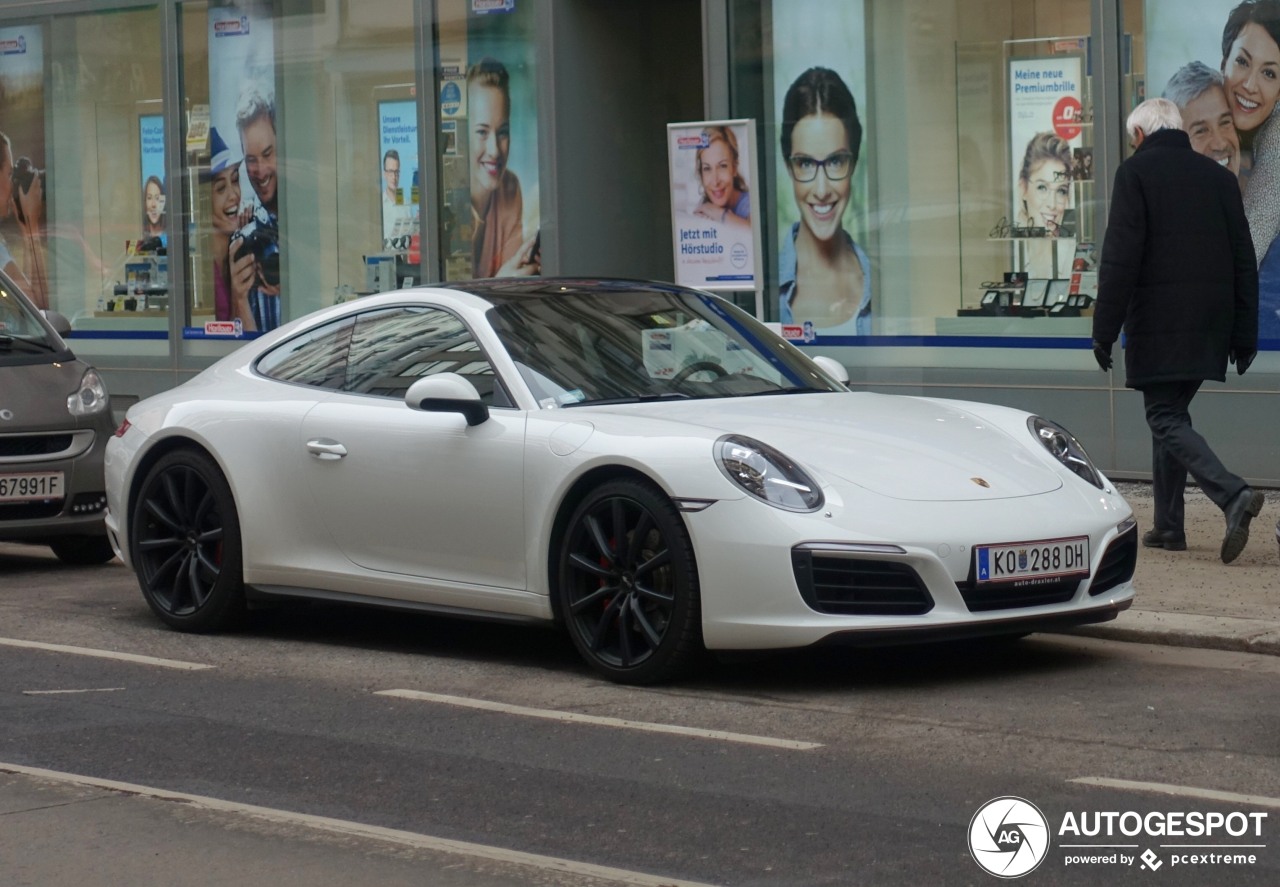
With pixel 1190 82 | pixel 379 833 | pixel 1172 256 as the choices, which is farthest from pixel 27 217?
pixel 379 833

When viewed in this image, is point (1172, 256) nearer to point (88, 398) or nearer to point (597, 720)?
point (597, 720)

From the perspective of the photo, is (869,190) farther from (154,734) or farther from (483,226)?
(154,734)

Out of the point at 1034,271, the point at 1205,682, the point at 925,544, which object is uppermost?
the point at 1034,271

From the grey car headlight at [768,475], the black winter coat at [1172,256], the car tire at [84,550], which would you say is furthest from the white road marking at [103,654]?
the black winter coat at [1172,256]

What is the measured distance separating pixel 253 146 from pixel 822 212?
18.3 feet

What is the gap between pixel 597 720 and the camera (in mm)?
6648

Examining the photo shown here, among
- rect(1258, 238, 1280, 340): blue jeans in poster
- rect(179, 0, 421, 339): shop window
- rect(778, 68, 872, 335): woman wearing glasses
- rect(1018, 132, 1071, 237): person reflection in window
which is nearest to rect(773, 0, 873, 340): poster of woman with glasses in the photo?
rect(778, 68, 872, 335): woman wearing glasses

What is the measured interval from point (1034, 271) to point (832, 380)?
5.55 metres

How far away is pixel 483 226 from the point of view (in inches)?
634

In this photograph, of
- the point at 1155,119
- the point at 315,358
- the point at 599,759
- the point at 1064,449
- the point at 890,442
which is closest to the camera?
the point at 599,759

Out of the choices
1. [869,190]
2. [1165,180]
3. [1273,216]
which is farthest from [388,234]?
[1165,180]

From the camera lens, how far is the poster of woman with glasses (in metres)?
A: 14.4

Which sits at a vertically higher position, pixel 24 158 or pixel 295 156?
pixel 24 158

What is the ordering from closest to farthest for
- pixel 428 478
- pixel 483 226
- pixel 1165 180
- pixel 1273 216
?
pixel 428 478 → pixel 1165 180 → pixel 1273 216 → pixel 483 226
